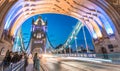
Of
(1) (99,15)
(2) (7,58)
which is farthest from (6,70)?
(1) (99,15)

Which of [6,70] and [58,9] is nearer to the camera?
[6,70]

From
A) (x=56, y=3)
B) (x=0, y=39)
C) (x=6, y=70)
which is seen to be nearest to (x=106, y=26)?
(x=56, y=3)

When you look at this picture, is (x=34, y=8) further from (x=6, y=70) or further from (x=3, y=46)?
(x=6, y=70)

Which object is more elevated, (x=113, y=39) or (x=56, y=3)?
(x=56, y=3)

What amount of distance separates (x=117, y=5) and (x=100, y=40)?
999 centimetres

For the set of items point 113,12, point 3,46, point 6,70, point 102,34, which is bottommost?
point 6,70

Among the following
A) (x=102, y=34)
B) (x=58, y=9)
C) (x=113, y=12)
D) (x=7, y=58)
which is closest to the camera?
(x=7, y=58)

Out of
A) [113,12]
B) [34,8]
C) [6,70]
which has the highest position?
[34,8]

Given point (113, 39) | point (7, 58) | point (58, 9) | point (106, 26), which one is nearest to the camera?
point (7, 58)

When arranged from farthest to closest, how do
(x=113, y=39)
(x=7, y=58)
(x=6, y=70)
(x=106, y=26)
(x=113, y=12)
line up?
(x=106, y=26) → (x=113, y=39) → (x=113, y=12) → (x=7, y=58) → (x=6, y=70)

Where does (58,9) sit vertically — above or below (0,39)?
above

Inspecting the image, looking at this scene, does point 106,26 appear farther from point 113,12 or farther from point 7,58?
point 7,58

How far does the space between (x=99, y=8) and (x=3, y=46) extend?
17.5 metres

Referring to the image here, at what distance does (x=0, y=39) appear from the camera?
2789cm
